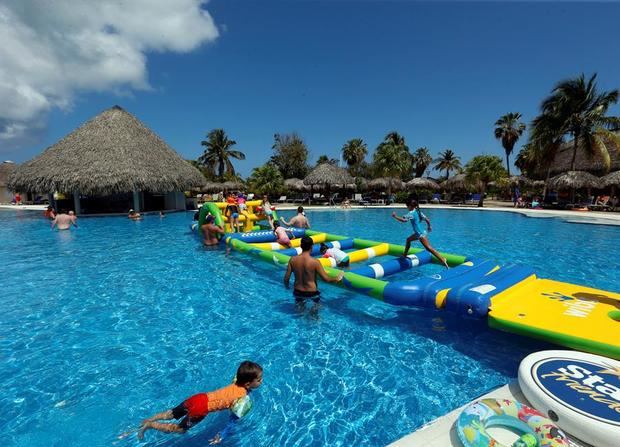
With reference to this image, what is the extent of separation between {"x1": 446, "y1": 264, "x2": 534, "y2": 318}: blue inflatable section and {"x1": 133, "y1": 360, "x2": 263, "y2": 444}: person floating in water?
2.87 m

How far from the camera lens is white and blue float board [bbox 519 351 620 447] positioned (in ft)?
7.59

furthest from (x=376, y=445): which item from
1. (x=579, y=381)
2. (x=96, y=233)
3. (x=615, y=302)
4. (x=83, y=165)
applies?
(x=83, y=165)

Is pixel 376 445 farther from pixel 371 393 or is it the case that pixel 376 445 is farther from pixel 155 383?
pixel 155 383

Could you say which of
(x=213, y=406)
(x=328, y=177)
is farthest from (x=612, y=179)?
(x=213, y=406)

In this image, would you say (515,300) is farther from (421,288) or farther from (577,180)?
(577,180)

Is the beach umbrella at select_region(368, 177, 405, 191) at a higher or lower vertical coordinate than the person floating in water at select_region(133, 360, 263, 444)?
higher

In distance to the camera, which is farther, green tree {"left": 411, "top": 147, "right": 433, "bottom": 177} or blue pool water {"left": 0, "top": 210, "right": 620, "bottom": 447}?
green tree {"left": 411, "top": 147, "right": 433, "bottom": 177}

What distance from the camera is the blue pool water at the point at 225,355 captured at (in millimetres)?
3125

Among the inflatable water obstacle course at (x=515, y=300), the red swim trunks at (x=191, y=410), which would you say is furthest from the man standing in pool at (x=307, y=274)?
the red swim trunks at (x=191, y=410)

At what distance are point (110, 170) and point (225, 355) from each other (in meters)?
21.9

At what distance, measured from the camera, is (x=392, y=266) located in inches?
261

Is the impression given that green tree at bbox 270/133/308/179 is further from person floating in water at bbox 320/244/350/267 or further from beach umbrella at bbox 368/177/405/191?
person floating in water at bbox 320/244/350/267

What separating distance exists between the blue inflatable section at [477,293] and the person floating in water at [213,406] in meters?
2.87

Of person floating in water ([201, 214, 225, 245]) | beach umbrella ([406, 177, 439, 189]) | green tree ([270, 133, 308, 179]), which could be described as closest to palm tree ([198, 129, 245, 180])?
green tree ([270, 133, 308, 179])
